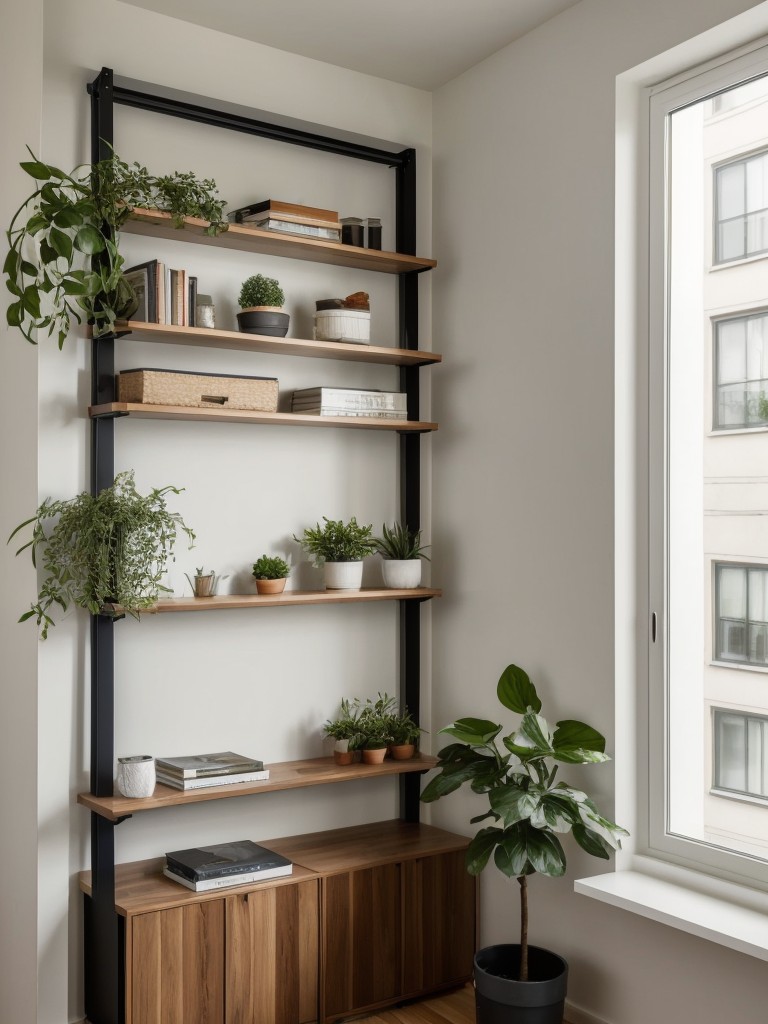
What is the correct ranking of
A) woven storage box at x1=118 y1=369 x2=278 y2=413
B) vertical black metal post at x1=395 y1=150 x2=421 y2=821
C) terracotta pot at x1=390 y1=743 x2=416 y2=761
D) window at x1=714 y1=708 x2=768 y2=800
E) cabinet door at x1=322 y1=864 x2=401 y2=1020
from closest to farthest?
1. window at x1=714 y1=708 x2=768 y2=800
2. woven storage box at x1=118 y1=369 x2=278 y2=413
3. cabinet door at x1=322 y1=864 x2=401 y2=1020
4. terracotta pot at x1=390 y1=743 x2=416 y2=761
5. vertical black metal post at x1=395 y1=150 x2=421 y2=821

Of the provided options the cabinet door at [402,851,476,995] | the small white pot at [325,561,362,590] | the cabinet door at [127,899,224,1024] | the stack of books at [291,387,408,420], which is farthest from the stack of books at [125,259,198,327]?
the cabinet door at [402,851,476,995]

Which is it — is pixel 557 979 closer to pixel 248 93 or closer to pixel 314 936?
pixel 314 936

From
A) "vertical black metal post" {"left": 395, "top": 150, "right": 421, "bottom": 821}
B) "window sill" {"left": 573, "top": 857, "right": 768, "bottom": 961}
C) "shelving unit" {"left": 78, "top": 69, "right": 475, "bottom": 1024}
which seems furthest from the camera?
"vertical black metal post" {"left": 395, "top": 150, "right": 421, "bottom": 821}

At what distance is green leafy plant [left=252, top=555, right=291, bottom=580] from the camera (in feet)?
9.82

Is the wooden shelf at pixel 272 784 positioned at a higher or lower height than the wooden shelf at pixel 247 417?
lower

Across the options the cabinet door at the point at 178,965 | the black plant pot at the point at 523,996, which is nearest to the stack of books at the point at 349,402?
the cabinet door at the point at 178,965

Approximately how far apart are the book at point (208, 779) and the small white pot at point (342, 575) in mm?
600

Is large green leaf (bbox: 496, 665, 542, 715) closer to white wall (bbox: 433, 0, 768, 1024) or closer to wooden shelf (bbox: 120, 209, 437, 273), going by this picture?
white wall (bbox: 433, 0, 768, 1024)

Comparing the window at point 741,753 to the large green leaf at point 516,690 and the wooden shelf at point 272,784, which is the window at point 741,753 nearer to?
the large green leaf at point 516,690

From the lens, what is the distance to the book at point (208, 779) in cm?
275

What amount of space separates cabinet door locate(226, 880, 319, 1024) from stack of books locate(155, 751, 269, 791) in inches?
12.3

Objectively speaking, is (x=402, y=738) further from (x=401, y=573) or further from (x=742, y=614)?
(x=742, y=614)

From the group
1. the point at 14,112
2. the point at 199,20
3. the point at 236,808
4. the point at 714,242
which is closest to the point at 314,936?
the point at 236,808

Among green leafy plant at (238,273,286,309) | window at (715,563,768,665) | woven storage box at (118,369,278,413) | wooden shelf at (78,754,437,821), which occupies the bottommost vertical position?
wooden shelf at (78,754,437,821)
